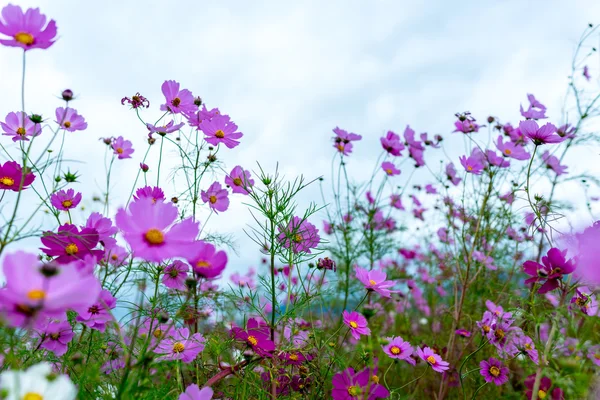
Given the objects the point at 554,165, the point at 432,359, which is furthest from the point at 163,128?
the point at 554,165

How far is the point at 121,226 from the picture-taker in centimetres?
73

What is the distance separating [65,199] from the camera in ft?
4.41

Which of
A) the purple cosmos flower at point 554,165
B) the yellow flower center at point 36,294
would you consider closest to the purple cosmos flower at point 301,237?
the yellow flower center at point 36,294

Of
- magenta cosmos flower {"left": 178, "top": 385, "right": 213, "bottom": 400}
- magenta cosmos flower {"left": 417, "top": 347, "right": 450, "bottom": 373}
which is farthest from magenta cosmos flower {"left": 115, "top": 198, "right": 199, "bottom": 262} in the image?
magenta cosmos flower {"left": 417, "top": 347, "right": 450, "bottom": 373}

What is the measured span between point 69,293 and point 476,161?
1877 mm

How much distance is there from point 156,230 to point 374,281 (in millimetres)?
681

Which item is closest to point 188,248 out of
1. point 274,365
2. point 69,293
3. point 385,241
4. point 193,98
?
point 69,293

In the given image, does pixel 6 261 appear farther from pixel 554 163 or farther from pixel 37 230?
pixel 554 163

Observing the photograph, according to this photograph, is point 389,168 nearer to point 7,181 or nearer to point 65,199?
point 65,199

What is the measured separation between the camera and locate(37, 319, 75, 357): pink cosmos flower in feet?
3.53

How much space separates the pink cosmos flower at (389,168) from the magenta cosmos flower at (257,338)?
1442 mm

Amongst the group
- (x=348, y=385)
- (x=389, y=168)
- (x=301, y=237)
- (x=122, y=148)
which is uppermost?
(x=389, y=168)

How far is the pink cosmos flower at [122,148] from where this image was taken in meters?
1.83

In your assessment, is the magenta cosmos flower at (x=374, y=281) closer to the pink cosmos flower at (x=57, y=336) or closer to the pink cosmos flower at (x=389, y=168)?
the pink cosmos flower at (x=57, y=336)
